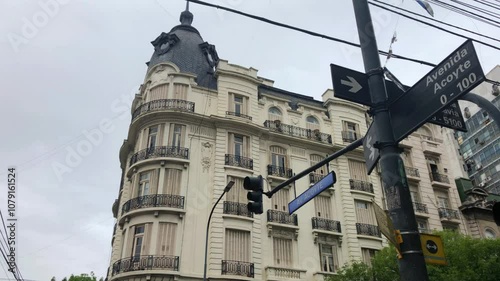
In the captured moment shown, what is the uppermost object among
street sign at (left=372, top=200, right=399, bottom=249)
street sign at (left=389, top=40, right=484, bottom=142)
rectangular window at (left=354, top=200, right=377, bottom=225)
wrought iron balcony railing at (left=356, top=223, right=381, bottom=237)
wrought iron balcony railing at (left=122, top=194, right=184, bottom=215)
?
rectangular window at (left=354, top=200, right=377, bottom=225)

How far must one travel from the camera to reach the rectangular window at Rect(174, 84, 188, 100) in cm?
2648

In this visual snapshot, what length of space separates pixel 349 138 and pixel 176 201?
14364 mm

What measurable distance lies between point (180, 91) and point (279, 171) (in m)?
8.62

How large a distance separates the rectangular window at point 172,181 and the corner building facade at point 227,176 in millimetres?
59

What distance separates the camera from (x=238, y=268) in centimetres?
2220

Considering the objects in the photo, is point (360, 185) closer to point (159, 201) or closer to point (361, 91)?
point (159, 201)

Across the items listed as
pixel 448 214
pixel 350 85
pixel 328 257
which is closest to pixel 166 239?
pixel 328 257

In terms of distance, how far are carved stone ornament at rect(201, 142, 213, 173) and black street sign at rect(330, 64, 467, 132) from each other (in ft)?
63.6

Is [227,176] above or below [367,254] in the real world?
above

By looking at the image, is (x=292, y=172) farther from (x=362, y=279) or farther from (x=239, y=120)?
(x=362, y=279)

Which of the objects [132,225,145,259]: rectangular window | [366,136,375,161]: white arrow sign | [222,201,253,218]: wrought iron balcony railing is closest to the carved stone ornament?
[222,201,253,218]: wrought iron balcony railing

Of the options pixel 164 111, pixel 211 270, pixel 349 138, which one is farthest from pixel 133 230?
pixel 349 138

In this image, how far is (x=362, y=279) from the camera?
20422 mm

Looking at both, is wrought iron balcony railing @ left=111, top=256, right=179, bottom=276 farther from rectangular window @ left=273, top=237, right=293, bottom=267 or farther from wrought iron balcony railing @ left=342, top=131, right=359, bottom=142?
wrought iron balcony railing @ left=342, top=131, right=359, bottom=142
